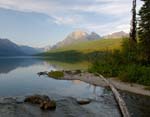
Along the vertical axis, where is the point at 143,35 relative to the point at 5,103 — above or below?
above

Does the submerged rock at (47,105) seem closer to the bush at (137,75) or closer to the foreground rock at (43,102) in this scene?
the foreground rock at (43,102)

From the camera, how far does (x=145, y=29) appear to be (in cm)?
4862

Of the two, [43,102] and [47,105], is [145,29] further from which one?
[47,105]

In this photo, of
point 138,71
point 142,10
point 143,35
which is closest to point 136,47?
point 143,35

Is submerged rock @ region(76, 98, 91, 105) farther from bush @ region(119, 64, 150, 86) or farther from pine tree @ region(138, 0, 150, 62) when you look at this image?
pine tree @ region(138, 0, 150, 62)

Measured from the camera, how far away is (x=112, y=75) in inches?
1855

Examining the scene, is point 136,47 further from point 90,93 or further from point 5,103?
point 5,103

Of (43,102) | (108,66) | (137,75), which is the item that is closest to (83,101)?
(43,102)

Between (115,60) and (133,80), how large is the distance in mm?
13131

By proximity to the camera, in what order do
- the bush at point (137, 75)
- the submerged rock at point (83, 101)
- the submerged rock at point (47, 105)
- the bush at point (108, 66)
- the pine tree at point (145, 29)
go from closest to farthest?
the submerged rock at point (47, 105), the submerged rock at point (83, 101), the bush at point (137, 75), the pine tree at point (145, 29), the bush at point (108, 66)

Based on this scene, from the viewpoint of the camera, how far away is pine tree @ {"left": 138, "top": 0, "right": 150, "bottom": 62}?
47.6 metres

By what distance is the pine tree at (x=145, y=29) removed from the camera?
156 ft

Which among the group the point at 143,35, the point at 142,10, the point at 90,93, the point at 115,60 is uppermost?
the point at 142,10

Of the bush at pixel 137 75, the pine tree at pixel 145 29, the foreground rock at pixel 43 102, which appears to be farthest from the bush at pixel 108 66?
the foreground rock at pixel 43 102
